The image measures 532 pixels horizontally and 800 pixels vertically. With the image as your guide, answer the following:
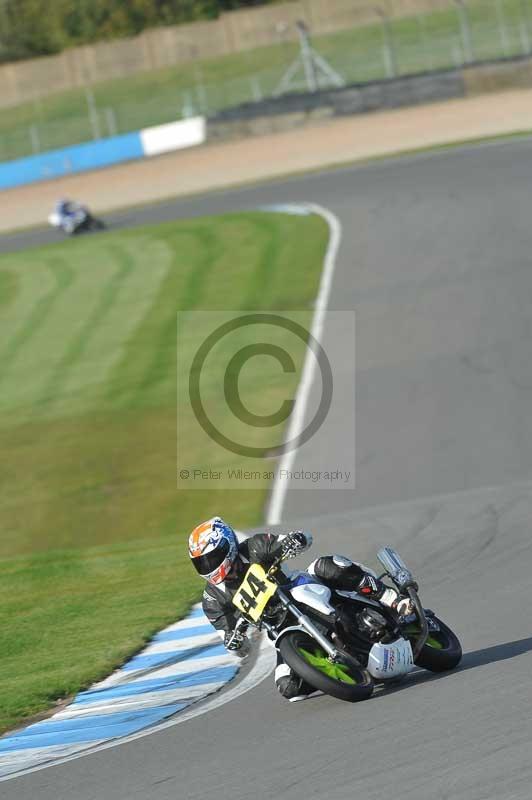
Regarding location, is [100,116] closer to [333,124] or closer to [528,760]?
[333,124]

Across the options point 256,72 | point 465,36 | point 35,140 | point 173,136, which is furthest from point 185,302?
point 256,72

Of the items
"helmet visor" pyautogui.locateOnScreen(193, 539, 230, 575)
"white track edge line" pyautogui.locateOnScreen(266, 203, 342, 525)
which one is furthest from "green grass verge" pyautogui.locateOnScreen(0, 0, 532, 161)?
"helmet visor" pyautogui.locateOnScreen(193, 539, 230, 575)

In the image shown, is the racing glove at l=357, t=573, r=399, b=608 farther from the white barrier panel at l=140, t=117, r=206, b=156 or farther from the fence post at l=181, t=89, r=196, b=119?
the fence post at l=181, t=89, r=196, b=119

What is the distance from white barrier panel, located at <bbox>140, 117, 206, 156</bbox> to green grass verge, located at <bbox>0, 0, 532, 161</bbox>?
2564 mm

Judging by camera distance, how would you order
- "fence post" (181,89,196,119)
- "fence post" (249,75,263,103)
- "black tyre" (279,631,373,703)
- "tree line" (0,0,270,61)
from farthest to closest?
"tree line" (0,0,270,61) → "fence post" (181,89,196,119) → "fence post" (249,75,263,103) → "black tyre" (279,631,373,703)

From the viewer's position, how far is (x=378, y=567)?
1220 centimetres

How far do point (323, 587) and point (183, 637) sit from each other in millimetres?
3221

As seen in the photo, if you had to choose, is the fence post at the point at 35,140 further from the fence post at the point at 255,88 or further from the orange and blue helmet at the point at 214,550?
the orange and blue helmet at the point at 214,550

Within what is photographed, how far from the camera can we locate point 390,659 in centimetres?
758

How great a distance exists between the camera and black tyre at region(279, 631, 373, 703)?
24.2ft

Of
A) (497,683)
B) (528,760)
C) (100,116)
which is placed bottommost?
(100,116)

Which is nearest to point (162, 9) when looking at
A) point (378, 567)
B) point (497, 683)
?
point (378, 567)

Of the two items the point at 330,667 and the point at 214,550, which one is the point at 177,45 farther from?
the point at 330,667

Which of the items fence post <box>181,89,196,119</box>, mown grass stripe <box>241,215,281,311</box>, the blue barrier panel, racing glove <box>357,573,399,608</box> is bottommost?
the blue barrier panel
